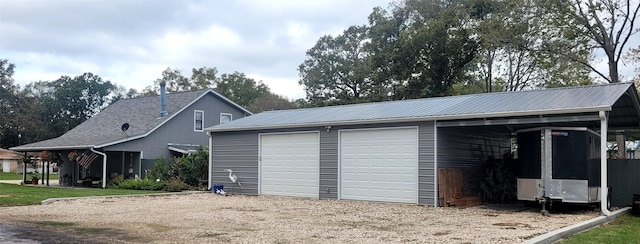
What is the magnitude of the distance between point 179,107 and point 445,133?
674 inches

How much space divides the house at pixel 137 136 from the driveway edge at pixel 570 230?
19.1m

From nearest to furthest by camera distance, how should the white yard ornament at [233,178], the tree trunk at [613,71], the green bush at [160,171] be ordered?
the white yard ornament at [233,178], the green bush at [160,171], the tree trunk at [613,71]

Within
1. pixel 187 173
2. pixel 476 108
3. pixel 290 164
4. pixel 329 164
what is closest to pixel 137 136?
pixel 187 173

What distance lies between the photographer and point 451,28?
34094 mm

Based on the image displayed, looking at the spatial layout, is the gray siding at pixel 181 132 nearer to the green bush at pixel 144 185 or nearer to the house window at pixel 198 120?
the house window at pixel 198 120

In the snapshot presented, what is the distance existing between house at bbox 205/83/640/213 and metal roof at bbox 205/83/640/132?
3 centimetres

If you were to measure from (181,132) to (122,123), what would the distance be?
3.59m

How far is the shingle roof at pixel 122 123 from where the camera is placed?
84.8 feet

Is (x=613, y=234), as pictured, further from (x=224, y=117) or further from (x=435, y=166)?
(x=224, y=117)

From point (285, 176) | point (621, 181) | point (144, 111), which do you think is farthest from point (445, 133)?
point (144, 111)

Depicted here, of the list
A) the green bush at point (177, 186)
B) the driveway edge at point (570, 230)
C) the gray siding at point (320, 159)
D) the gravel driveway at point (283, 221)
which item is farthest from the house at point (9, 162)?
the driveway edge at point (570, 230)

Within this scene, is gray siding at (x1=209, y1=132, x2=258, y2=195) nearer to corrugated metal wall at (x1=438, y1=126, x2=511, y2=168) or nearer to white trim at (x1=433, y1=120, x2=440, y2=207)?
white trim at (x1=433, y1=120, x2=440, y2=207)

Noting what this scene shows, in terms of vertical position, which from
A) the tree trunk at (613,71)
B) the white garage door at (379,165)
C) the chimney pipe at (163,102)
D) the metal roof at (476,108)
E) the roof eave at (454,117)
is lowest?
the white garage door at (379,165)

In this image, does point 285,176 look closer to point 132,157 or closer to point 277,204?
point 277,204
